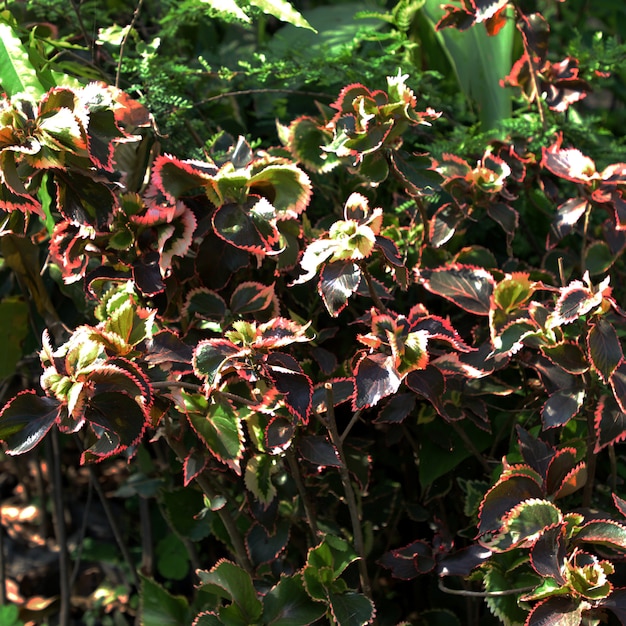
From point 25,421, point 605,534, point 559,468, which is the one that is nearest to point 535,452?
point 559,468

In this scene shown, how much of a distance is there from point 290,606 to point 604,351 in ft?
1.66

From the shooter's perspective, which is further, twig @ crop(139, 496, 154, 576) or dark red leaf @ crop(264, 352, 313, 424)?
twig @ crop(139, 496, 154, 576)

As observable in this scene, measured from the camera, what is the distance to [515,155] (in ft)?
3.92

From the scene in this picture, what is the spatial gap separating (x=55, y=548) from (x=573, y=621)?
1.33m

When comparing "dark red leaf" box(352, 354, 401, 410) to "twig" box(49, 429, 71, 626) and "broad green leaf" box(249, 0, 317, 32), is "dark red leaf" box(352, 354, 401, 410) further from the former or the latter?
"twig" box(49, 429, 71, 626)

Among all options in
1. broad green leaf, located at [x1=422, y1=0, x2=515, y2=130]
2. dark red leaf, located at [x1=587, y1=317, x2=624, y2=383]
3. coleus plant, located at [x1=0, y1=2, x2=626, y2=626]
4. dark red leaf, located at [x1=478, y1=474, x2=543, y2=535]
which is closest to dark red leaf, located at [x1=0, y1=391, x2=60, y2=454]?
coleus plant, located at [x1=0, y1=2, x2=626, y2=626]

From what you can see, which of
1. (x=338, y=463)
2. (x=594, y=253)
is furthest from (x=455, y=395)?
(x=594, y=253)

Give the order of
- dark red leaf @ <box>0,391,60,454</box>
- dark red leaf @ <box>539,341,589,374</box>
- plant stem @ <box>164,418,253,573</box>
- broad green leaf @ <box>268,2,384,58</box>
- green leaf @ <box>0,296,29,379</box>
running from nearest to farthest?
dark red leaf @ <box>0,391,60,454</box>
dark red leaf @ <box>539,341,589,374</box>
plant stem @ <box>164,418,253,573</box>
green leaf @ <box>0,296,29,379</box>
broad green leaf @ <box>268,2,384,58</box>

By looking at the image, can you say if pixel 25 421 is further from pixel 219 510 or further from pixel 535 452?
pixel 535 452

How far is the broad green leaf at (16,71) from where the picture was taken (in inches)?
39.2

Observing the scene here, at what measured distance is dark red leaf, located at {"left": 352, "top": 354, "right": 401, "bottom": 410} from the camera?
872 mm

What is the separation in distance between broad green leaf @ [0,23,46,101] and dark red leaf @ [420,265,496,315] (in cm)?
56

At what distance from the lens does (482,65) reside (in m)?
1.51

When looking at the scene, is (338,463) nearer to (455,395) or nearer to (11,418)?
(455,395)
